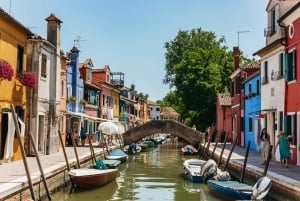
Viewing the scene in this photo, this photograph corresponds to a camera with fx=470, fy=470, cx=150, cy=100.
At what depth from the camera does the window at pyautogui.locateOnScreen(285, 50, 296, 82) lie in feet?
65.5

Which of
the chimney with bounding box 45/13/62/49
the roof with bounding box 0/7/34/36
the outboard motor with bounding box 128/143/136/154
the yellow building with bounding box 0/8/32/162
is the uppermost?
the chimney with bounding box 45/13/62/49

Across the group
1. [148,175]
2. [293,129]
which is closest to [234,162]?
[293,129]

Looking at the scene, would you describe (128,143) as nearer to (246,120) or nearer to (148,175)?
(246,120)

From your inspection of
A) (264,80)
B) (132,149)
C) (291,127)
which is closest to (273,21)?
(264,80)

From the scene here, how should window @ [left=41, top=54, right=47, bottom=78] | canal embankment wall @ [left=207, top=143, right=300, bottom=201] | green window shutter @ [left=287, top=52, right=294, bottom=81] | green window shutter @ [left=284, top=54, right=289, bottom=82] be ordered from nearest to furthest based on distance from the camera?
canal embankment wall @ [left=207, top=143, right=300, bottom=201]
green window shutter @ [left=287, top=52, right=294, bottom=81]
green window shutter @ [left=284, top=54, right=289, bottom=82]
window @ [left=41, top=54, right=47, bottom=78]

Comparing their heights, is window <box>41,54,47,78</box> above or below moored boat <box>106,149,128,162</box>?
above

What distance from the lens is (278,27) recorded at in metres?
22.6

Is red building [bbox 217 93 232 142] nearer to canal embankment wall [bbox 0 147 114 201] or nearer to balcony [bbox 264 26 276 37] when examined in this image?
balcony [bbox 264 26 276 37]

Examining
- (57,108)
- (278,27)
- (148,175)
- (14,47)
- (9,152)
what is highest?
(278,27)

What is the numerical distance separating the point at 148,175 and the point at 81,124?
14.3m

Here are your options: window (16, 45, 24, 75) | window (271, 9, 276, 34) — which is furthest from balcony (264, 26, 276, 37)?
window (16, 45, 24, 75)

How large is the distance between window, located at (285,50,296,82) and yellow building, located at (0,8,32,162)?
457 inches

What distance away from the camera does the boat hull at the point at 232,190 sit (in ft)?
47.8

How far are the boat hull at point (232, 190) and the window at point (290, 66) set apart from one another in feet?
20.1
